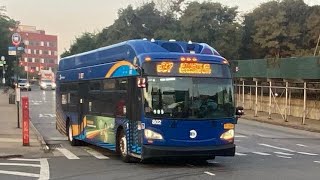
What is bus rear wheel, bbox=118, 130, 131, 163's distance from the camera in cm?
1407

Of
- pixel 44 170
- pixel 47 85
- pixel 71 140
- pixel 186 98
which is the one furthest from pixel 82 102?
pixel 47 85

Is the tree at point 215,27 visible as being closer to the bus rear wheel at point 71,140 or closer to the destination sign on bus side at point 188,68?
the bus rear wheel at point 71,140

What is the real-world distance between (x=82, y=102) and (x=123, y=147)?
438 cm

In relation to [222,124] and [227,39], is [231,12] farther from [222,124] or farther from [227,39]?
[222,124]

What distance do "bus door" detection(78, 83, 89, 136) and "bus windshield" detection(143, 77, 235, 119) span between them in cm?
526

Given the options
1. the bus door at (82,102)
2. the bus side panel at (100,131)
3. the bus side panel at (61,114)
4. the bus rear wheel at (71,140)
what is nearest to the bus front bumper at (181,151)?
the bus side panel at (100,131)

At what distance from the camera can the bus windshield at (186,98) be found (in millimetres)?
12844

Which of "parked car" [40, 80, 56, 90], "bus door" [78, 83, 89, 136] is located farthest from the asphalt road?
"parked car" [40, 80, 56, 90]

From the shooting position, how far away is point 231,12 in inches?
2365

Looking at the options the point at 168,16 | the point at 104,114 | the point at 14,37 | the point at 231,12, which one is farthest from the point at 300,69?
the point at 168,16

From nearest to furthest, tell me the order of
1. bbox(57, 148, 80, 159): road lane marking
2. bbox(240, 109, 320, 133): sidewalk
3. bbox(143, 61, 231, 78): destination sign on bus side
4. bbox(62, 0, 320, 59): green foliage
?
bbox(143, 61, 231, 78): destination sign on bus side
bbox(57, 148, 80, 159): road lane marking
bbox(240, 109, 320, 133): sidewalk
bbox(62, 0, 320, 59): green foliage

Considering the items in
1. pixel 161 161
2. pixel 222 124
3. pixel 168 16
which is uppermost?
pixel 168 16

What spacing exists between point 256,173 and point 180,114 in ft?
7.22

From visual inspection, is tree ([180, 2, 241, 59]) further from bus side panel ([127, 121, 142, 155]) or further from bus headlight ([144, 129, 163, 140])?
bus headlight ([144, 129, 163, 140])
